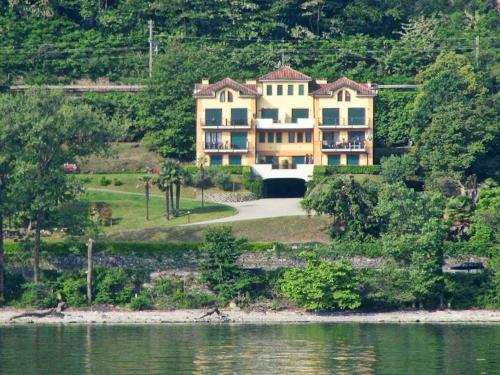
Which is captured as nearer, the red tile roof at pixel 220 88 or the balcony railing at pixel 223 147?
the balcony railing at pixel 223 147

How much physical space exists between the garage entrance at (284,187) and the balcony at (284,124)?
5.09 m

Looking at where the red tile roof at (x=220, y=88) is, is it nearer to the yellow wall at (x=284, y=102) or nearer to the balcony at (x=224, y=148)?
the yellow wall at (x=284, y=102)

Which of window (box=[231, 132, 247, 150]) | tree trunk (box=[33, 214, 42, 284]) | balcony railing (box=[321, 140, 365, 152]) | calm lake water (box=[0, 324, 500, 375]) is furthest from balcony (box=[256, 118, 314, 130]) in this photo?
calm lake water (box=[0, 324, 500, 375])

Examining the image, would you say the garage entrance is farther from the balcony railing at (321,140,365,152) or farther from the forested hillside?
the forested hillside

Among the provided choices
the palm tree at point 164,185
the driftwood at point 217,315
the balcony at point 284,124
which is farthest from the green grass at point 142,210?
the driftwood at point 217,315

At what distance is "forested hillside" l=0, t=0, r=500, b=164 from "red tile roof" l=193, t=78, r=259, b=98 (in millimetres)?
1644

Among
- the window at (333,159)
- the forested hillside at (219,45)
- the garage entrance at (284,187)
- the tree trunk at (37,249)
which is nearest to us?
the tree trunk at (37,249)

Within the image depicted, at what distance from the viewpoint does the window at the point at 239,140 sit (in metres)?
148

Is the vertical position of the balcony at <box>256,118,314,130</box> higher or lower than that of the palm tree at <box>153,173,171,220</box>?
higher

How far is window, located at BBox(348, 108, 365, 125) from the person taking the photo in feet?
484

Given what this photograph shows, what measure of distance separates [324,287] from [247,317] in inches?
213

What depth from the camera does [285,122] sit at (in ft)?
488

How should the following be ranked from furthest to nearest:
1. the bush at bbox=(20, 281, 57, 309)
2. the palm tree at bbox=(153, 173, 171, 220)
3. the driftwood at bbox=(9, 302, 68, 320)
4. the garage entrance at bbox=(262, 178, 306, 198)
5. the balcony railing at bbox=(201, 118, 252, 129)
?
the balcony railing at bbox=(201, 118, 252, 129), the garage entrance at bbox=(262, 178, 306, 198), the palm tree at bbox=(153, 173, 171, 220), the bush at bbox=(20, 281, 57, 309), the driftwood at bbox=(9, 302, 68, 320)

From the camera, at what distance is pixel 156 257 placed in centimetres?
11556
